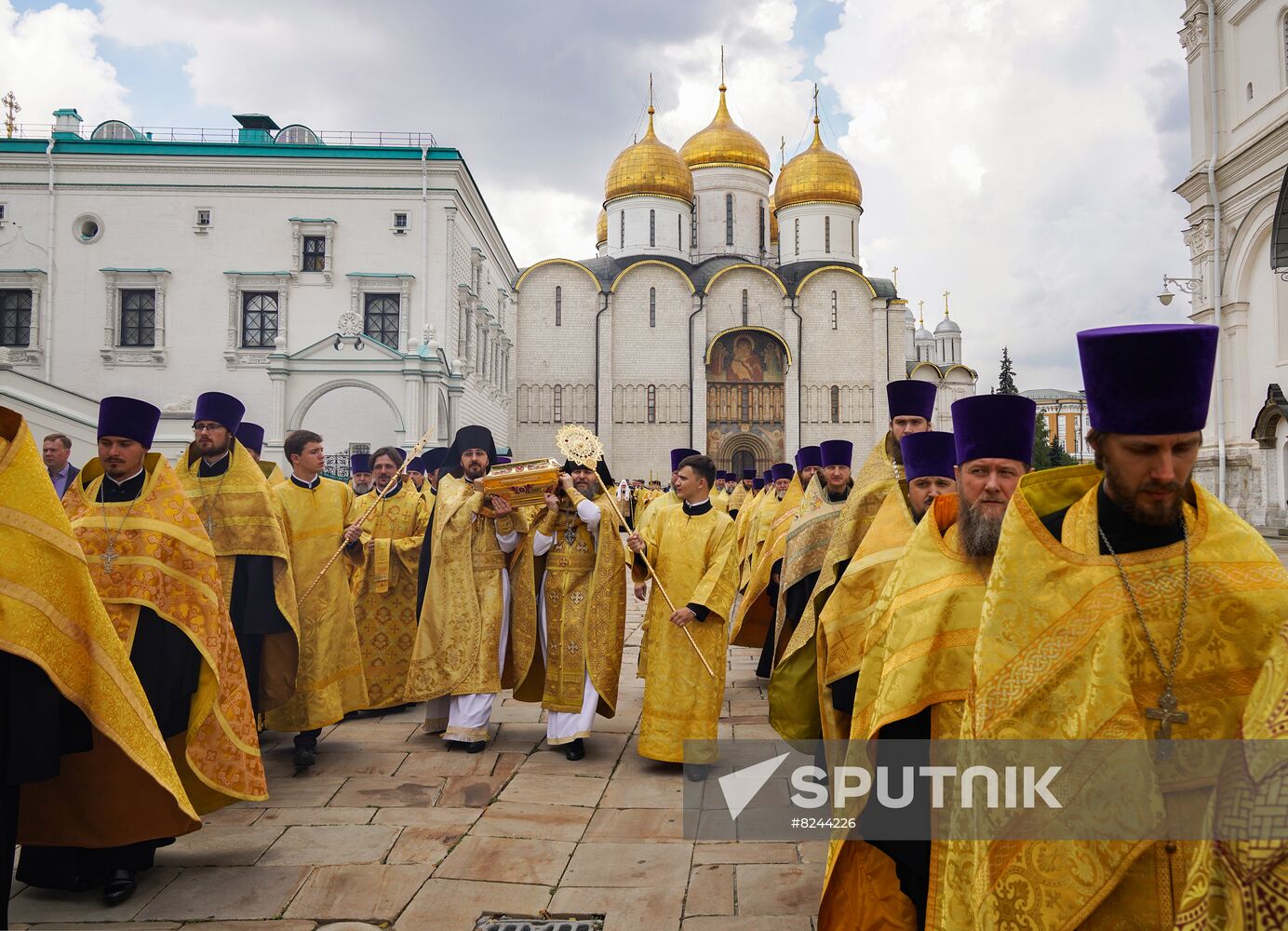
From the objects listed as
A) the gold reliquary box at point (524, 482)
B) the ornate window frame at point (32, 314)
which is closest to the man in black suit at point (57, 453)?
the gold reliquary box at point (524, 482)

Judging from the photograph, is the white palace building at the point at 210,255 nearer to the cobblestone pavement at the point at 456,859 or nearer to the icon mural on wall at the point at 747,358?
the icon mural on wall at the point at 747,358

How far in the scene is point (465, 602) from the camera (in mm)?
5574

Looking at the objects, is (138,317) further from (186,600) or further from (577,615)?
(186,600)

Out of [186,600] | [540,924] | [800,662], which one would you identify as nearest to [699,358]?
[800,662]

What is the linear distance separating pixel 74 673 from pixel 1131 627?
2.82 meters

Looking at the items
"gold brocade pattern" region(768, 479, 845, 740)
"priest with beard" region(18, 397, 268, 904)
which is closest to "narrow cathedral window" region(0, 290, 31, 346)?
"priest with beard" region(18, 397, 268, 904)

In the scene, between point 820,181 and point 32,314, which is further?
point 820,181

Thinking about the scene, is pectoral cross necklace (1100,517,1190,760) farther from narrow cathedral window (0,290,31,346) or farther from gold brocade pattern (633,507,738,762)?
narrow cathedral window (0,290,31,346)

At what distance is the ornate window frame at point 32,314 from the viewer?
76.8ft

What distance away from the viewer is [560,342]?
33.2 metres

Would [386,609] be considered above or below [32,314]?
below

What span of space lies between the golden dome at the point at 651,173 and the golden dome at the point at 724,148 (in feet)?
4.98

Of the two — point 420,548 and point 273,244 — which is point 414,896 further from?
point 273,244

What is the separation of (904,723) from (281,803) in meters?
3.31
